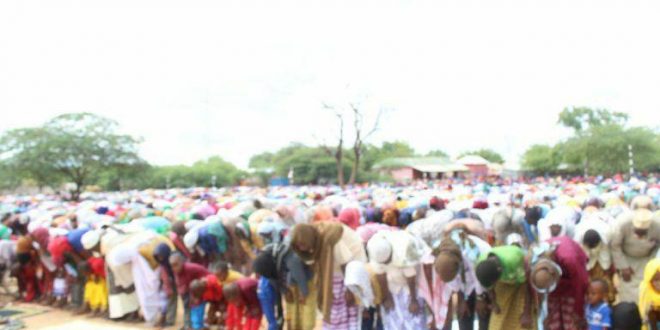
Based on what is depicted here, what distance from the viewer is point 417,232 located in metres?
5.73

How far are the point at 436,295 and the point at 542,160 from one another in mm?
52818

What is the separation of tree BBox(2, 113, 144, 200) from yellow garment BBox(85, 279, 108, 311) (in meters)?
17.6

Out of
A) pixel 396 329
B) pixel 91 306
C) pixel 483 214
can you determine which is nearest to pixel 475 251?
pixel 396 329

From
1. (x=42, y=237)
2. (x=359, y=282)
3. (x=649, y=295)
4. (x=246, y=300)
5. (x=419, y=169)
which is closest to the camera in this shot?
(x=649, y=295)

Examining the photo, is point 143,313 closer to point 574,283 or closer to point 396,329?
point 396,329

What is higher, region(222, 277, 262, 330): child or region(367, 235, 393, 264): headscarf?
region(367, 235, 393, 264): headscarf

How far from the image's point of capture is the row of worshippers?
4.01m

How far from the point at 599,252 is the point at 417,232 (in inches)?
65.7

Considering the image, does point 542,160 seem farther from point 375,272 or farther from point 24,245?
point 375,272

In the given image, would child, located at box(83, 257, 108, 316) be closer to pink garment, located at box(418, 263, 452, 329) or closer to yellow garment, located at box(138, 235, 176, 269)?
yellow garment, located at box(138, 235, 176, 269)

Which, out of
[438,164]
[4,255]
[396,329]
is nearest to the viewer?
[396,329]

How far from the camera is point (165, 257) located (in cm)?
616

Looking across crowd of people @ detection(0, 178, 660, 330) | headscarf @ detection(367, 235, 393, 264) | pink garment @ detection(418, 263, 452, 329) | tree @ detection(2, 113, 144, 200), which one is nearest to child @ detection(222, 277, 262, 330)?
crowd of people @ detection(0, 178, 660, 330)

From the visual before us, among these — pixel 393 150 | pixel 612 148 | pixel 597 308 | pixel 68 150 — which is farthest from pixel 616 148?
pixel 393 150
